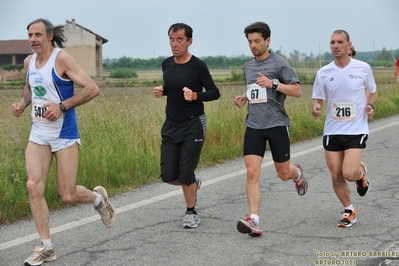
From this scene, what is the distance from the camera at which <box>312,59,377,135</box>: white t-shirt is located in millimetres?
6848

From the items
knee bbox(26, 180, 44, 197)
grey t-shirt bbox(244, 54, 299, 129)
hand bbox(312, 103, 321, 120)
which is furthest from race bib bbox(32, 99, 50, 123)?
hand bbox(312, 103, 321, 120)

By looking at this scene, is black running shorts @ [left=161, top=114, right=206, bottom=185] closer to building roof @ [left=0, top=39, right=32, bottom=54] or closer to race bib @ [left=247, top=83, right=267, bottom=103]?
race bib @ [left=247, top=83, right=267, bottom=103]

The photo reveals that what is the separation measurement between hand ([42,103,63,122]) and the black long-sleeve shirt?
1.38m

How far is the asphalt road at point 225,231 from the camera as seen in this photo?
18.9ft

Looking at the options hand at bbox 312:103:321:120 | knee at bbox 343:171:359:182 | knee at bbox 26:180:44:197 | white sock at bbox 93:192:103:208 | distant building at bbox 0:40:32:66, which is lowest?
distant building at bbox 0:40:32:66

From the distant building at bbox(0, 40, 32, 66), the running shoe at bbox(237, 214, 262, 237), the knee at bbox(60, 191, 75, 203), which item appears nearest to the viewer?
the knee at bbox(60, 191, 75, 203)

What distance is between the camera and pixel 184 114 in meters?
6.93

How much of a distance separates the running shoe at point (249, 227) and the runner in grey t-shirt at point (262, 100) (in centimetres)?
24

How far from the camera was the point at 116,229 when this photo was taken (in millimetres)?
6824

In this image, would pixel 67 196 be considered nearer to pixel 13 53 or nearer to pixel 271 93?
pixel 271 93

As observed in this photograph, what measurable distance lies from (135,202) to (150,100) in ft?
22.2

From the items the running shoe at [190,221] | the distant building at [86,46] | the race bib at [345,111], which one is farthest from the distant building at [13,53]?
the race bib at [345,111]

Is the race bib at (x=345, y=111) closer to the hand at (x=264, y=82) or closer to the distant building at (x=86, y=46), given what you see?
the hand at (x=264, y=82)

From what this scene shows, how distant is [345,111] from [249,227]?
4.67 ft
